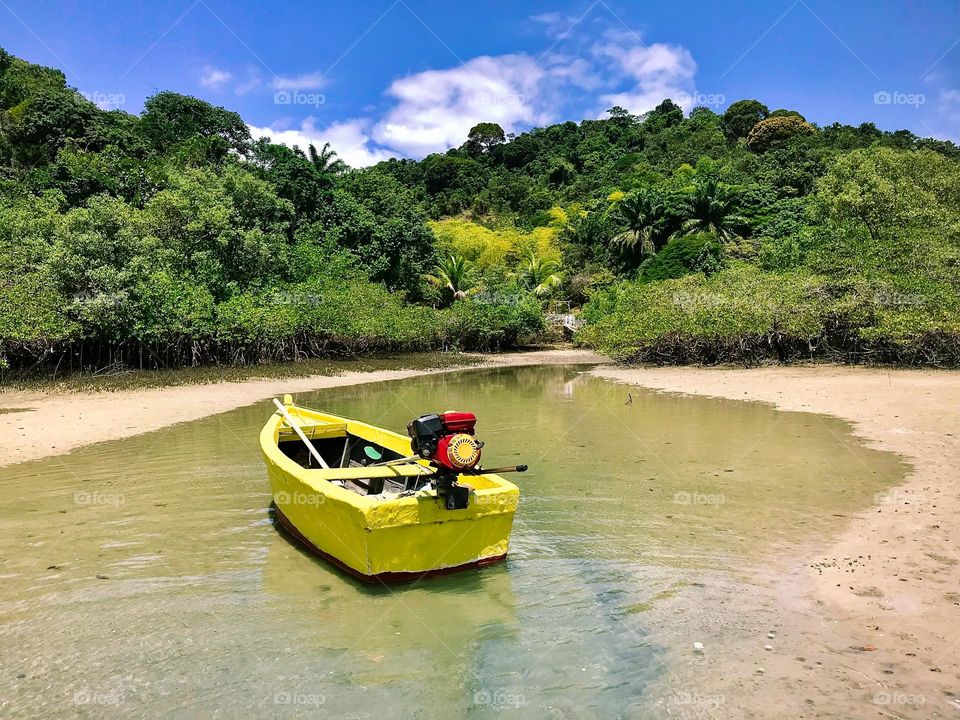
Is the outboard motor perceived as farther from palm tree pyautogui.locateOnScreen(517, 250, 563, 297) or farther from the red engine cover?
palm tree pyautogui.locateOnScreen(517, 250, 563, 297)

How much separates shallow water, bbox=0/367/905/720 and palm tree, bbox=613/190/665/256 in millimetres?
33496

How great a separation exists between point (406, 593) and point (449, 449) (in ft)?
4.57

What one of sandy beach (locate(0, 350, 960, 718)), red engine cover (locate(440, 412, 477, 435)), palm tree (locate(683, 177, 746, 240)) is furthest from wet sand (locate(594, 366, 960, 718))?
palm tree (locate(683, 177, 746, 240))

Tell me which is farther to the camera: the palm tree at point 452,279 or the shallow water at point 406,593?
the palm tree at point 452,279

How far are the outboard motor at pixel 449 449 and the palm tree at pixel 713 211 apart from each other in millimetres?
39467

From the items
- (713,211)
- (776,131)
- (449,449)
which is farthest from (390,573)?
(776,131)

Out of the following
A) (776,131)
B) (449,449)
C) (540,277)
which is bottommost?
(449,449)

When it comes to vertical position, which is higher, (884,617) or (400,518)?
(400,518)

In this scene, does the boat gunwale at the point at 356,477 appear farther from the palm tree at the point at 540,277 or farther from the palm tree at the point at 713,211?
the palm tree at the point at 540,277

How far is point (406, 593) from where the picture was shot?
570 cm

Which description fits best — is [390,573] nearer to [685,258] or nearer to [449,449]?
[449,449]

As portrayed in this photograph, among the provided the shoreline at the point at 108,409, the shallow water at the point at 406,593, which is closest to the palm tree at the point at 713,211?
the shoreline at the point at 108,409

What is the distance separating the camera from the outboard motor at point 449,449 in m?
5.49

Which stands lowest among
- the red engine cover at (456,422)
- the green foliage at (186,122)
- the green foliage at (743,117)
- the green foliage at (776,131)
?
the red engine cover at (456,422)
